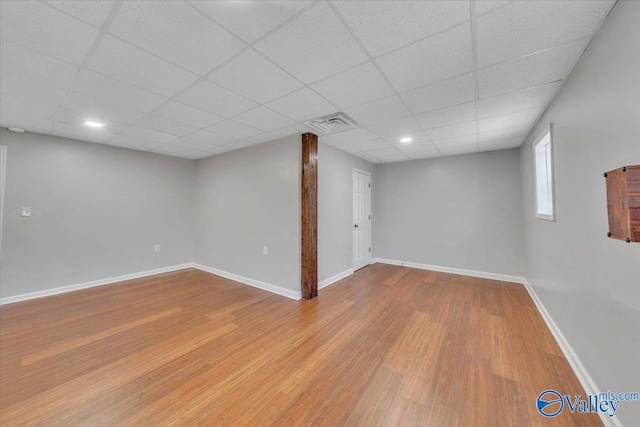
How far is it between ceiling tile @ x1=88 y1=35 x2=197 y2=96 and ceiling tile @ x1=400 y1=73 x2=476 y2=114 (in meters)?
2.04

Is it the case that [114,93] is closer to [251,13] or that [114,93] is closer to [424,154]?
[251,13]

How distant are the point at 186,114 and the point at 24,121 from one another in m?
2.19

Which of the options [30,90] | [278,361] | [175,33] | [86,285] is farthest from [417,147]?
[86,285]

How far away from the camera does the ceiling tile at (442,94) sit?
202 centimetres

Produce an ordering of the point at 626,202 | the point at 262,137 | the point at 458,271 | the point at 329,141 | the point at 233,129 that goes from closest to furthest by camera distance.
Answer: the point at 626,202, the point at 233,129, the point at 262,137, the point at 329,141, the point at 458,271

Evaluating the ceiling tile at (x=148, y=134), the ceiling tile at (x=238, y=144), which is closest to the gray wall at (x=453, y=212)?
the ceiling tile at (x=238, y=144)

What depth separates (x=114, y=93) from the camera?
2.22 meters

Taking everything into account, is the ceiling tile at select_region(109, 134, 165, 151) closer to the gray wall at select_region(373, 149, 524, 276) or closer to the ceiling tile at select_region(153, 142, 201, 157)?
the ceiling tile at select_region(153, 142, 201, 157)

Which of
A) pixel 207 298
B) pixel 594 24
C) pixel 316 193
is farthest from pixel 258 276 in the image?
pixel 594 24

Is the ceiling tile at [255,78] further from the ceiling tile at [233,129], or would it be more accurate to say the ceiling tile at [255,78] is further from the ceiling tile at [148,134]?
the ceiling tile at [148,134]

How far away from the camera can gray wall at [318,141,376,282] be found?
3.81m

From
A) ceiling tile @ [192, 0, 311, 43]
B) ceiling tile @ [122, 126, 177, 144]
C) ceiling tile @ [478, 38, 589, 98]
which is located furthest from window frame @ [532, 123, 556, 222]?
ceiling tile @ [122, 126, 177, 144]

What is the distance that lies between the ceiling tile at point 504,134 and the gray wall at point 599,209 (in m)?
0.83

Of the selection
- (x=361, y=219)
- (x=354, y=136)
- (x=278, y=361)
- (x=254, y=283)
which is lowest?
(x=278, y=361)
